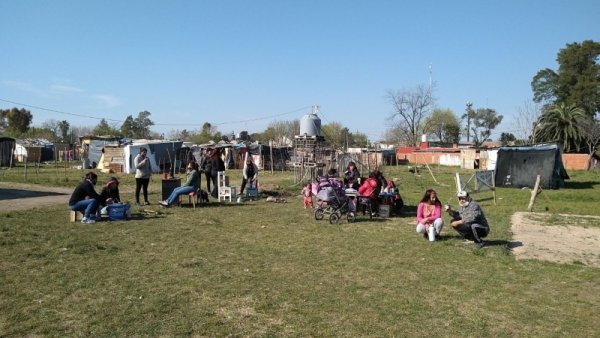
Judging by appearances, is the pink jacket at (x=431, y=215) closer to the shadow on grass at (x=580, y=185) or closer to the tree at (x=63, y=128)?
the shadow on grass at (x=580, y=185)

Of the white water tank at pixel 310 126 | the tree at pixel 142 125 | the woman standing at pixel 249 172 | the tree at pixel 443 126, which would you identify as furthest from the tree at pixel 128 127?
the woman standing at pixel 249 172

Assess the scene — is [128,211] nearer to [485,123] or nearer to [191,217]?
[191,217]

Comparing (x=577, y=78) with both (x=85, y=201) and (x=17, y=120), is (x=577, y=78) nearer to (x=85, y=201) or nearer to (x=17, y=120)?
(x=85, y=201)

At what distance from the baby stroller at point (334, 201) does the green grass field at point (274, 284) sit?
87 cm

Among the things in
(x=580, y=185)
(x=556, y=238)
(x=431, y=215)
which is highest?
(x=431, y=215)

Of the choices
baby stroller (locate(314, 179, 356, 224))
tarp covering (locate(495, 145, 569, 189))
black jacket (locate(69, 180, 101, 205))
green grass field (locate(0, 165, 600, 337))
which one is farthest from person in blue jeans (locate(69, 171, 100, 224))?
tarp covering (locate(495, 145, 569, 189))

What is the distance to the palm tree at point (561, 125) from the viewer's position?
46.8 m

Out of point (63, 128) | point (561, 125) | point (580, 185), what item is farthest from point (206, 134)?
point (580, 185)

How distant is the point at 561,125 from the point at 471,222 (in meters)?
45.0

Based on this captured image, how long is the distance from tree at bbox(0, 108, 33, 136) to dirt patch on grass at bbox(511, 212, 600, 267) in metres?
75.3

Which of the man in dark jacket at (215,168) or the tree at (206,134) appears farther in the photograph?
the tree at (206,134)

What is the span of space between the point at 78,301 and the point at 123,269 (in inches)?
58.7

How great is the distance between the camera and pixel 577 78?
5422cm

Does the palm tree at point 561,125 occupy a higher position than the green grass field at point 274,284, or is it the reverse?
the palm tree at point 561,125
